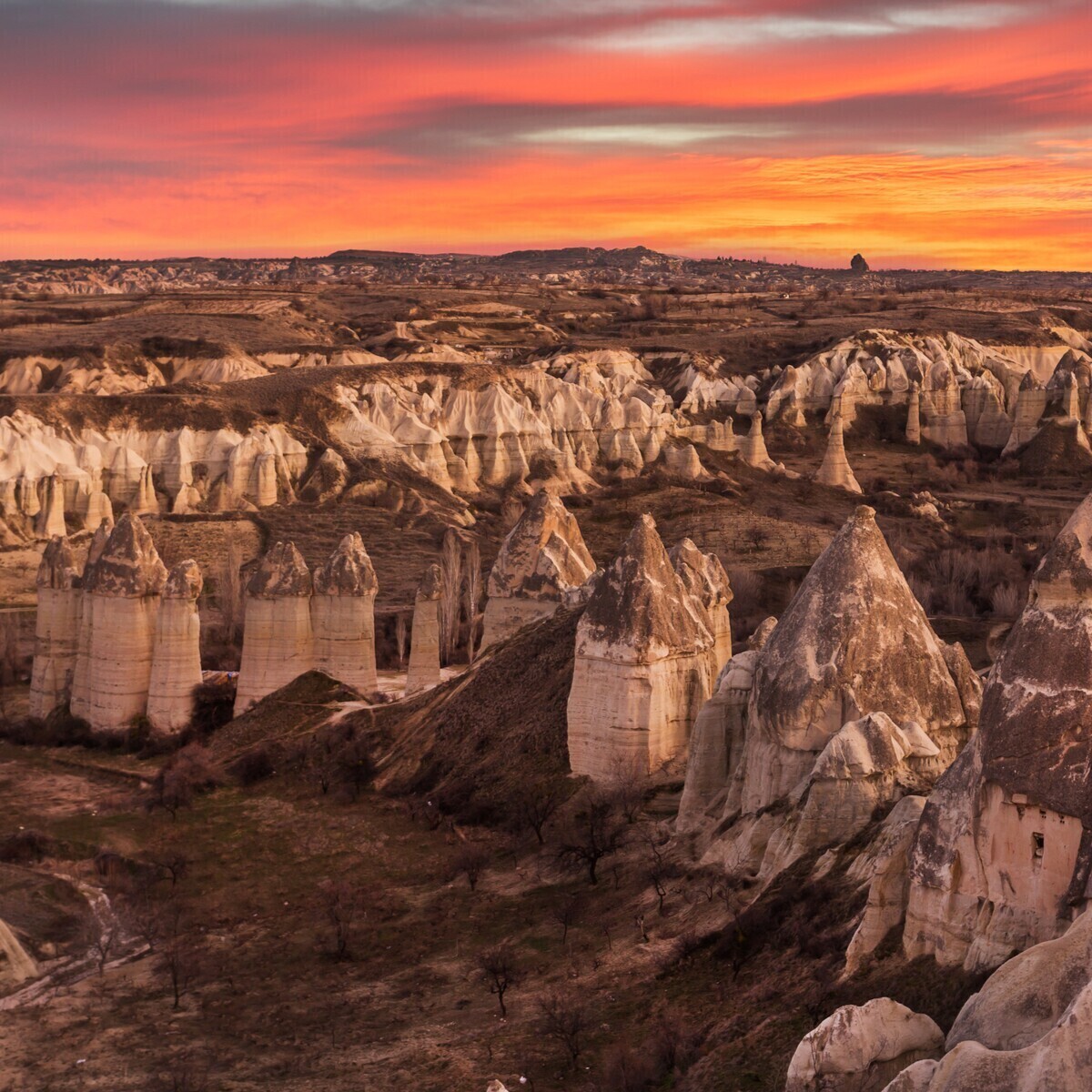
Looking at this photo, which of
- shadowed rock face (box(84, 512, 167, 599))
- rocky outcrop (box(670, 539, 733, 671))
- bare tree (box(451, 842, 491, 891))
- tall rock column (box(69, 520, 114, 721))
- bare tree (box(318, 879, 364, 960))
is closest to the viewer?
bare tree (box(318, 879, 364, 960))

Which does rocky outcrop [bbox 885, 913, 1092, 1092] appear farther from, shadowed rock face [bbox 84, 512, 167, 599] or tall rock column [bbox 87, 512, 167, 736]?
tall rock column [bbox 87, 512, 167, 736]

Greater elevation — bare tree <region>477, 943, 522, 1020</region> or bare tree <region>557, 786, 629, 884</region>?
bare tree <region>557, 786, 629, 884</region>

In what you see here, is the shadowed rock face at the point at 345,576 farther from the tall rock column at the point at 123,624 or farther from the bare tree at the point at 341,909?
the bare tree at the point at 341,909

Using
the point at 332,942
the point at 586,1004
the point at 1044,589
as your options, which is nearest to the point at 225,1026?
the point at 332,942

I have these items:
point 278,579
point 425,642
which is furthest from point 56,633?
point 425,642

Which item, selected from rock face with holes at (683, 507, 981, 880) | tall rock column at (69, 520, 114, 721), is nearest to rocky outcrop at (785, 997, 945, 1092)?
rock face with holes at (683, 507, 981, 880)

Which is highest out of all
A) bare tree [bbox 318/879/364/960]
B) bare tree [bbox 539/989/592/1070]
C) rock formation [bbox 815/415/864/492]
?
rock formation [bbox 815/415/864/492]

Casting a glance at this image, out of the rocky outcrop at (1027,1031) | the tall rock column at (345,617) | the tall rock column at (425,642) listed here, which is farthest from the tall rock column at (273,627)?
the rocky outcrop at (1027,1031)
